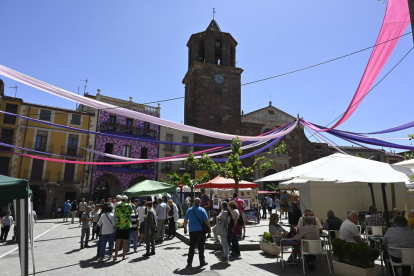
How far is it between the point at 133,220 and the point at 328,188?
978 centimetres

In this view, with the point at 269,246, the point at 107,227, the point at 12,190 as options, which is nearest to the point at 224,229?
the point at 269,246

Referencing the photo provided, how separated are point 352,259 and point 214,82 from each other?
23.9 metres

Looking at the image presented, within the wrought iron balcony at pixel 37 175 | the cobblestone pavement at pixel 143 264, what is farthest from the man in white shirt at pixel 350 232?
the wrought iron balcony at pixel 37 175

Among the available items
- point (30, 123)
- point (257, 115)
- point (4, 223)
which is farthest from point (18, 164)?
point (257, 115)

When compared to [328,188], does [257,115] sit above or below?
above

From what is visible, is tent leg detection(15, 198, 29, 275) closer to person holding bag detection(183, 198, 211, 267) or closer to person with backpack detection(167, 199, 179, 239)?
person holding bag detection(183, 198, 211, 267)

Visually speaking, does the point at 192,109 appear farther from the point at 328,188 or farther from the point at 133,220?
the point at 133,220

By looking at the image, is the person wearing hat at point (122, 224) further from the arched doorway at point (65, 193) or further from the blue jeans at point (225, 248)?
the arched doorway at point (65, 193)

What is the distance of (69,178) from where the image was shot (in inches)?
965

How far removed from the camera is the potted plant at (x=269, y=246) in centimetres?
733

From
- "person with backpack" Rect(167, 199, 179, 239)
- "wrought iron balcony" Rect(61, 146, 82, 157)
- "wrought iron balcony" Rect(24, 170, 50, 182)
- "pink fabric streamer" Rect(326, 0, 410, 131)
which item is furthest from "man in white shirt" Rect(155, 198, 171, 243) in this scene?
"wrought iron balcony" Rect(61, 146, 82, 157)

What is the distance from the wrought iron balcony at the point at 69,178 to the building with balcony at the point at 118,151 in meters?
1.25

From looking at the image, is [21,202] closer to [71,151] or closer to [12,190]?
[12,190]

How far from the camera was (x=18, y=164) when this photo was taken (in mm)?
23188
